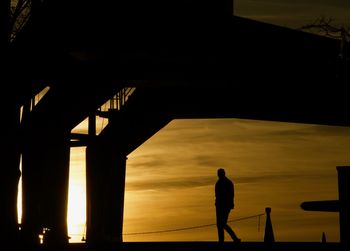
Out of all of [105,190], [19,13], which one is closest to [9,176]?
[19,13]

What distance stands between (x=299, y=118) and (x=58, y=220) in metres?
7.81

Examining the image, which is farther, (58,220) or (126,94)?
(126,94)

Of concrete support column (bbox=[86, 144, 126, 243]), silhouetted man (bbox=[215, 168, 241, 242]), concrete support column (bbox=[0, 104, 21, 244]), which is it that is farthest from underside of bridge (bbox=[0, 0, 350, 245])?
silhouetted man (bbox=[215, 168, 241, 242])

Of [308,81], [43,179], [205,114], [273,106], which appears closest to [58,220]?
[43,179]

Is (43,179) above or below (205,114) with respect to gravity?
below

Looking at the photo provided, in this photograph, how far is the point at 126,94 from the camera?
28469 mm

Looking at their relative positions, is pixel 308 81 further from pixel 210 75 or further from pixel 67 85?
pixel 67 85

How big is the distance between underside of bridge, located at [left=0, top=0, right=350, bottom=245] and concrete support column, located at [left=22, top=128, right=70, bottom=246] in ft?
0.11

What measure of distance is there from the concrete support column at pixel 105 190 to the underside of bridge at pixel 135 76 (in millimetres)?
984

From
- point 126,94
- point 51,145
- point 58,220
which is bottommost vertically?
point 58,220

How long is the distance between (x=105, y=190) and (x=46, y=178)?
3534 millimetres

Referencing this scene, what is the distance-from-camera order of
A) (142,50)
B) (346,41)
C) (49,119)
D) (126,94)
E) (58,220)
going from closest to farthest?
(346,41) < (142,50) < (49,119) < (58,220) < (126,94)

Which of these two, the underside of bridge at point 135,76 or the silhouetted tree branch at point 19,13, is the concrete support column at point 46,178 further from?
the silhouetted tree branch at point 19,13

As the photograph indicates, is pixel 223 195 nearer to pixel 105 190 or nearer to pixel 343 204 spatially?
pixel 105 190
